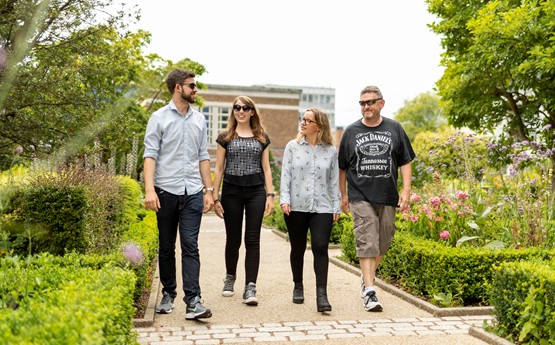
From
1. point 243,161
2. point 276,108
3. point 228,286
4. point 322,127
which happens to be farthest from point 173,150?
point 276,108

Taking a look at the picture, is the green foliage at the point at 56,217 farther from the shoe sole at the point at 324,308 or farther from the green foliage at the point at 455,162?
the green foliage at the point at 455,162

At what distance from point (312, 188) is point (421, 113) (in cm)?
6596

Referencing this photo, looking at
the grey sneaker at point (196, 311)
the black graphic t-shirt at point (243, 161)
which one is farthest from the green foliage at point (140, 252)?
the black graphic t-shirt at point (243, 161)

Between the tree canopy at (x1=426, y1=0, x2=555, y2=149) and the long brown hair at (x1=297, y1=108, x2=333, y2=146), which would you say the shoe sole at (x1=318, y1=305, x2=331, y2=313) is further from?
the tree canopy at (x1=426, y1=0, x2=555, y2=149)

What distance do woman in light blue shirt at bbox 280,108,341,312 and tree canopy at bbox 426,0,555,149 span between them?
8.92 metres

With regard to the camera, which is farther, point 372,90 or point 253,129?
point 253,129

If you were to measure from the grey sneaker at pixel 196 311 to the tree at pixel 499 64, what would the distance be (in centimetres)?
1153

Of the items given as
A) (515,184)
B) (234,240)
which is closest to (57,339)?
(234,240)

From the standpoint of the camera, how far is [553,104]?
54.6ft

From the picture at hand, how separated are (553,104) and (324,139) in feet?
40.0

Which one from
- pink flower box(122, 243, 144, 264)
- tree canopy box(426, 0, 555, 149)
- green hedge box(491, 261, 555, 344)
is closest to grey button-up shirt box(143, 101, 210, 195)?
pink flower box(122, 243, 144, 264)

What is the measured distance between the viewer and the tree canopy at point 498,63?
51.2 ft

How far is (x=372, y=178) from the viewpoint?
6.28m

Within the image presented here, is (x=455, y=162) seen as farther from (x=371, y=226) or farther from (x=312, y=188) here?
(x=312, y=188)
